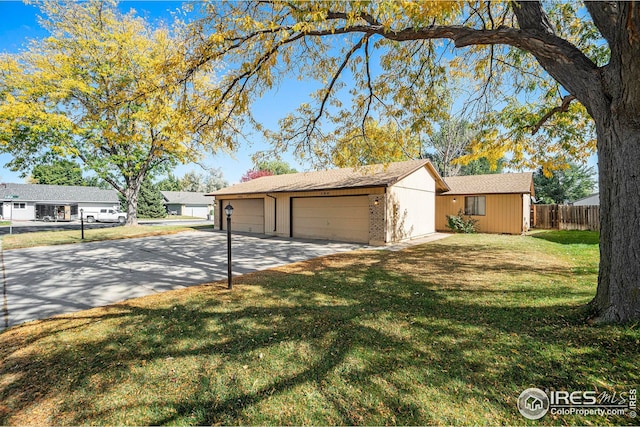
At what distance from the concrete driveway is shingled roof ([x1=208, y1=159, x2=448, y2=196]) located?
3183mm

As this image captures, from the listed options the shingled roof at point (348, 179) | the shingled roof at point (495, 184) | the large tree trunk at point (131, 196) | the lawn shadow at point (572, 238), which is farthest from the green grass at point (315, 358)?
the large tree trunk at point (131, 196)

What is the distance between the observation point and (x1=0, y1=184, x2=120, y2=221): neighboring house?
106 ft

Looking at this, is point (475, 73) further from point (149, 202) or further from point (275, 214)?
point (149, 202)

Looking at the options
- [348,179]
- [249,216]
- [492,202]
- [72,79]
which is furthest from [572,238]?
[72,79]

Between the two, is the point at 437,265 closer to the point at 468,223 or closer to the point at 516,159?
the point at 516,159

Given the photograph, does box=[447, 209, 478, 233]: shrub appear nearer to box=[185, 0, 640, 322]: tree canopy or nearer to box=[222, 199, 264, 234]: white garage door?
box=[185, 0, 640, 322]: tree canopy

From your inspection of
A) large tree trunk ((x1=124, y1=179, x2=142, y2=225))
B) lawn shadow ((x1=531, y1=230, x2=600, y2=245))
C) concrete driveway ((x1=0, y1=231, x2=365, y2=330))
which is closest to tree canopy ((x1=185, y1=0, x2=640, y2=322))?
concrete driveway ((x1=0, y1=231, x2=365, y2=330))

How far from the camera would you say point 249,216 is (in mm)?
17672

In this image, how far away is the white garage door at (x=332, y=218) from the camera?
499 inches

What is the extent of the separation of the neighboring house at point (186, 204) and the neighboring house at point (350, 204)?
3139cm

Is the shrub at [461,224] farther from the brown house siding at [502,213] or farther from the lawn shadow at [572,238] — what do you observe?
the lawn shadow at [572,238]

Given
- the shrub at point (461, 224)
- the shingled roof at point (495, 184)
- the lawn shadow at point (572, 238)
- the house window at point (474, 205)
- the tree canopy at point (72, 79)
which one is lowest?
the lawn shadow at point (572, 238)

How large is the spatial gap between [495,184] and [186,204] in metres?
43.5

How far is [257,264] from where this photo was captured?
8.10 meters
